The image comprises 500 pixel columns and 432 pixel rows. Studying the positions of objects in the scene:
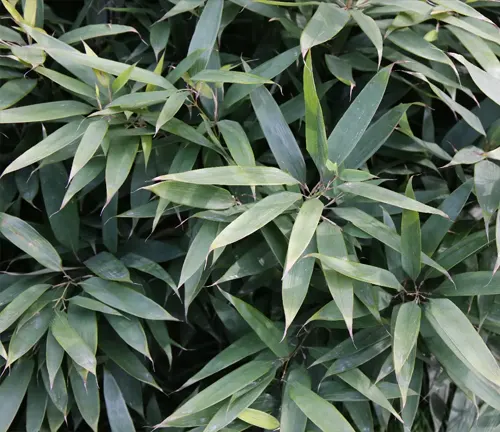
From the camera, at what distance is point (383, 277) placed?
0.74 m

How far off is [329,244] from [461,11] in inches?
17.4

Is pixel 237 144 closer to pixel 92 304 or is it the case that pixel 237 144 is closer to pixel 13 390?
pixel 92 304

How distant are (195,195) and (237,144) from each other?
0.11 m

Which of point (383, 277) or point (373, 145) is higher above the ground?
point (373, 145)

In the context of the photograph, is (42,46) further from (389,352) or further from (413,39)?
(389,352)

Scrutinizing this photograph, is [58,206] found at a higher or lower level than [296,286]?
lower

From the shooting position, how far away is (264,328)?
0.83 m

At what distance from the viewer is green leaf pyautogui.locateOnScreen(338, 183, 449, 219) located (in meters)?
0.71

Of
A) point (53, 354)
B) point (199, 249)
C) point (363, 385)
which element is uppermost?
point (199, 249)

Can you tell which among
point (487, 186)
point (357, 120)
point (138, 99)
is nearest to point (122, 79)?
point (138, 99)

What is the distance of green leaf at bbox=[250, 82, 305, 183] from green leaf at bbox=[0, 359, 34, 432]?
20.6 inches

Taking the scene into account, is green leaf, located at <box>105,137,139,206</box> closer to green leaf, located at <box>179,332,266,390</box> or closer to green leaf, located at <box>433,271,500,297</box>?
green leaf, located at <box>179,332,266,390</box>

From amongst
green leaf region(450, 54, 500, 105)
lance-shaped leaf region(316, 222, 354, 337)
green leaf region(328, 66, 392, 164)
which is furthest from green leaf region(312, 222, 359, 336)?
green leaf region(450, 54, 500, 105)

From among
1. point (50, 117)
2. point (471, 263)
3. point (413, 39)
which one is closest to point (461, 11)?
point (413, 39)
